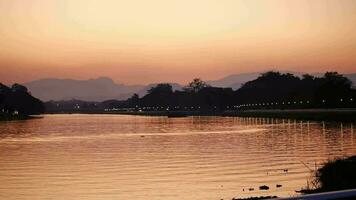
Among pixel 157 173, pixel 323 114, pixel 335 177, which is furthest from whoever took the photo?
pixel 323 114

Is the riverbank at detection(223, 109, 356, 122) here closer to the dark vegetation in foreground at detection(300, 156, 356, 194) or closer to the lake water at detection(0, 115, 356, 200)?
the lake water at detection(0, 115, 356, 200)

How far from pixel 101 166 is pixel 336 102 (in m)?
140

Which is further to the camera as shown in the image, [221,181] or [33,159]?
[33,159]

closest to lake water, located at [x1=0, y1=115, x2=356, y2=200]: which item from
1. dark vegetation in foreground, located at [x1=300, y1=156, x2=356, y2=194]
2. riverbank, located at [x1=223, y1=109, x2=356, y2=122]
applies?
dark vegetation in foreground, located at [x1=300, y1=156, x2=356, y2=194]

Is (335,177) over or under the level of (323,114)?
under

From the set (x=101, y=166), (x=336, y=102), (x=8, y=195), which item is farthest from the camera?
(x=336, y=102)

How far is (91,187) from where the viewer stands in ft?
107

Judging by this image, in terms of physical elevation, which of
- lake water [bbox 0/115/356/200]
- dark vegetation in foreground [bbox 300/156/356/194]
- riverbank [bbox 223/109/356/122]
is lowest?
lake water [bbox 0/115/356/200]

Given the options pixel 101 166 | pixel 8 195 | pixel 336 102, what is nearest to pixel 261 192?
pixel 8 195

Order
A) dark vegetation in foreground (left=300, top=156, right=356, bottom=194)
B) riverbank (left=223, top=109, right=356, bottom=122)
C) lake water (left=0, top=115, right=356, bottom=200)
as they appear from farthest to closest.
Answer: riverbank (left=223, top=109, right=356, bottom=122), lake water (left=0, top=115, right=356, bottom=200), dark vegetation in foreground (left=300, top=156, right=356, bottom=194)

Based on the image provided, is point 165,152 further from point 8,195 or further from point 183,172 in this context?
point 8,195

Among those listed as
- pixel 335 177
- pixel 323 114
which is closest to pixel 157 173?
pixel 335 177

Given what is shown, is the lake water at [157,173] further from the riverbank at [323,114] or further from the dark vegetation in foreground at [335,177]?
the riverbank at [323,114]

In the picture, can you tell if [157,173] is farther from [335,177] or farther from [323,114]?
[323,114]
